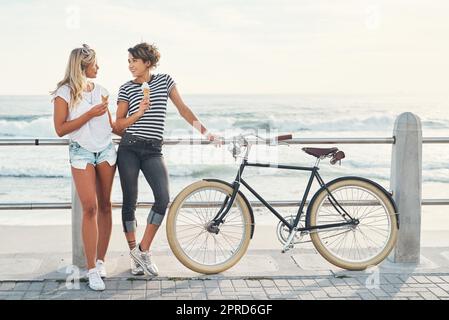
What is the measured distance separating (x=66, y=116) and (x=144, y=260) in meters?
1.25

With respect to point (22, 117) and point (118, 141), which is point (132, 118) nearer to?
point (118, 141)

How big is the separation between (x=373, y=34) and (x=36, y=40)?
1854cm

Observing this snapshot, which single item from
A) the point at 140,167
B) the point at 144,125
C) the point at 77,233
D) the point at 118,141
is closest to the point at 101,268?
the point at 77,233

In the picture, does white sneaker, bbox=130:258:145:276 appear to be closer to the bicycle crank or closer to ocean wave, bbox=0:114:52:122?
the bicycle crank

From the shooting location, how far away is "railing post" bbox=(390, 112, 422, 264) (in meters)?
6.04

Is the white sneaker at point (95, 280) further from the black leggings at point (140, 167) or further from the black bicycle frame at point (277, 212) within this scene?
the black bicycle frame at point (277, 212)

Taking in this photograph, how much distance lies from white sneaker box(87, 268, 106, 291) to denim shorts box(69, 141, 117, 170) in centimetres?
76

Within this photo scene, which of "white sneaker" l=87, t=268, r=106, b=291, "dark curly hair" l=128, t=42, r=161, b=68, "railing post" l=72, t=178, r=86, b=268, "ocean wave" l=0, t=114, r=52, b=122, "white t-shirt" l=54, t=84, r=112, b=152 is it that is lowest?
"white sneaker" l=87, t=268, r=106, b=291

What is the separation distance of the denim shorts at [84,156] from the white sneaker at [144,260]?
2.44ft

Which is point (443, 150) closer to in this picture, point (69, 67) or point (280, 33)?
point (280, 33)

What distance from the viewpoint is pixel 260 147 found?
788 inches

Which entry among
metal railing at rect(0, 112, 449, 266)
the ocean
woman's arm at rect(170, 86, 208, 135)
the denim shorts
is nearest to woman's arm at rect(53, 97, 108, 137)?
the denim shorts
